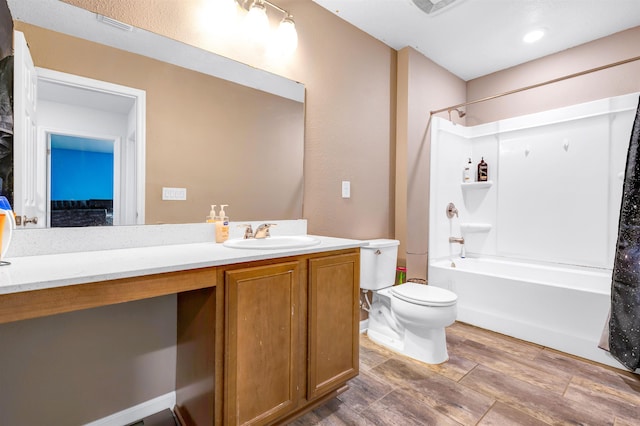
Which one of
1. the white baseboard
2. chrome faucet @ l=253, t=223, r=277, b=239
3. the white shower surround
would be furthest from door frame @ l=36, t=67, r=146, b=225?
the white shower surround

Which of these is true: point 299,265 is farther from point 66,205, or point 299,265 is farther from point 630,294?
point 630,294

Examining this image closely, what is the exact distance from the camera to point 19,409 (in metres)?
1.18

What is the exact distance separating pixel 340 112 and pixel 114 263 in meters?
1.79

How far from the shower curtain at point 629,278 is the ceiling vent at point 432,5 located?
4.65 feet

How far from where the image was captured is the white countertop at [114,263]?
0.83 metres

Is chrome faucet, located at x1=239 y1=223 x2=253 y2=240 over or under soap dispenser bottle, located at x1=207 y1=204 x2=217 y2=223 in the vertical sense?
under

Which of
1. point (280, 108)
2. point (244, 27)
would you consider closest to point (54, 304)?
point (280, 108)

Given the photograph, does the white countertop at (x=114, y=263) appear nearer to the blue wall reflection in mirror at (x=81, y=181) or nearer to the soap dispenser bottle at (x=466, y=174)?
the blue wall reflection in mirror at (x=81, y=181)

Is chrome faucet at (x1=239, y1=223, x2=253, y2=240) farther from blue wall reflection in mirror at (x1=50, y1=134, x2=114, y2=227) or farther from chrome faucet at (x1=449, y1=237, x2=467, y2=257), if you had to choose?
chrome faucet at (x1=449, y1=237, x2=467, y2=257)

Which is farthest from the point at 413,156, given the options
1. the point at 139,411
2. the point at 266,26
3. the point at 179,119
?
the point at 139,411

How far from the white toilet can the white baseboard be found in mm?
1388

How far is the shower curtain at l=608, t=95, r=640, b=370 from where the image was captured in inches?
71.1

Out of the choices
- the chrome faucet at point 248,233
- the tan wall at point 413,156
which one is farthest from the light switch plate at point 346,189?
the chrome faucet at point 248,233

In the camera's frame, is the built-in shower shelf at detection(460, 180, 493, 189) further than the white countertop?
Yes
